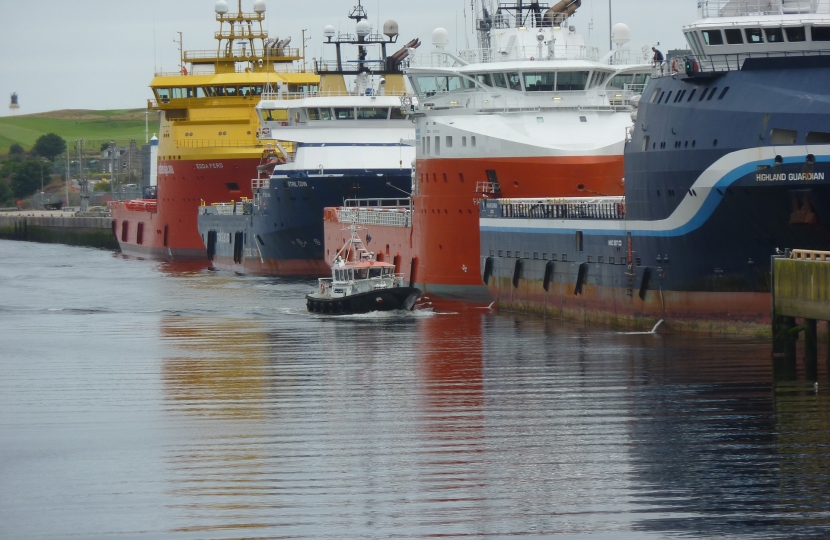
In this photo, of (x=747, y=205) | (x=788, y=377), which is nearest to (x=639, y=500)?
(x=788, y=377)

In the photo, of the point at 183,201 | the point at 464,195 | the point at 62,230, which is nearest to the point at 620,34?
the point at 464,195

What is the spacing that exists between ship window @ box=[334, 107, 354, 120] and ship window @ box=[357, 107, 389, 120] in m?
0.38

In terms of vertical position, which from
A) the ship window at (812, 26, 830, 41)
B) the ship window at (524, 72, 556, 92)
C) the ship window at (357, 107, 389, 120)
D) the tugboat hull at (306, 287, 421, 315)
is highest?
the ship window at (357, 107, 389, 120)

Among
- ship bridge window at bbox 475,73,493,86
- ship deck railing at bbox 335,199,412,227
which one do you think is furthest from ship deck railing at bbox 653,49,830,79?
ship deck railing at bbox 335,199,412,227

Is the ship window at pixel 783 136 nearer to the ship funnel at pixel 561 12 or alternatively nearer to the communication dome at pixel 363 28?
the ship funnel at pixel 561 12

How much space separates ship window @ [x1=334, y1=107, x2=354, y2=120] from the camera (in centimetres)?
7300

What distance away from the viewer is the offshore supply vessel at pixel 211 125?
89250 millimetres

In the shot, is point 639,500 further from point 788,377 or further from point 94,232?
point 94,232

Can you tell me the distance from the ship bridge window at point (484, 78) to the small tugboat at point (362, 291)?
731 cm

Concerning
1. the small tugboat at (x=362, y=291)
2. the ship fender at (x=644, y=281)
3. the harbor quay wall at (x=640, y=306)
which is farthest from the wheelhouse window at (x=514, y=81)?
the ship fender at (x=644, y=281)

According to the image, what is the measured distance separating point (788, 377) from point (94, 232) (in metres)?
103

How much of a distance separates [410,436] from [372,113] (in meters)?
48.5

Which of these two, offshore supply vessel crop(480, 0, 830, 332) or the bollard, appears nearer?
the bollard

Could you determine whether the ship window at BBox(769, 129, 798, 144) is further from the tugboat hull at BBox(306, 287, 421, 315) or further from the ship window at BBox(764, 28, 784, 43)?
the tugboat hull at BBox(306, 287, 421, 315)
